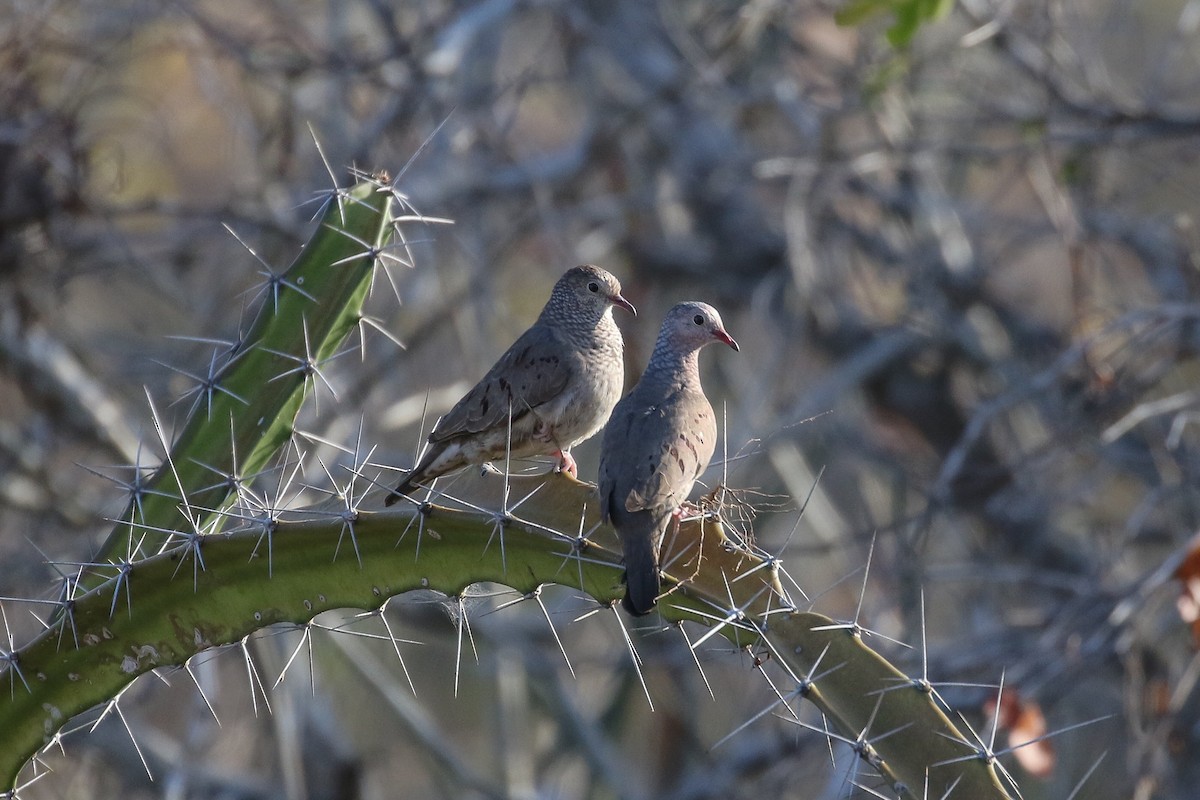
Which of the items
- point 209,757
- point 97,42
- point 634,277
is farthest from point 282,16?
point 209,757

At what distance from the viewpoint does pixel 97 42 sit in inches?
285

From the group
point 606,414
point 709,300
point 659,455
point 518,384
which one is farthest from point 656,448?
point 709,300

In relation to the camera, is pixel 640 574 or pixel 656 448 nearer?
pixel 640 574

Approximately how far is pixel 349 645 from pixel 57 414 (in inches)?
70.9

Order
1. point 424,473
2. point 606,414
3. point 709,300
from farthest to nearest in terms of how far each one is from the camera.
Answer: point 709,300 → point 606,414 → point 424,473

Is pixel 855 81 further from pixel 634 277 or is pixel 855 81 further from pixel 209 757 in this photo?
pixel 209 757

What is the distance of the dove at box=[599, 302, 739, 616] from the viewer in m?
2.62

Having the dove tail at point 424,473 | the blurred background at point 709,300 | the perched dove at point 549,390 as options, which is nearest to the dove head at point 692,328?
the perched dove at point 549,390

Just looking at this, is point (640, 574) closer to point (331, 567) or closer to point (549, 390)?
point (331, 567)

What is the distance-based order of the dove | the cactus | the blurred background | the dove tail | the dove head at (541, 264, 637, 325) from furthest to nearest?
the blurred background
the dove head at (541, 264, 637, 325)
the dove tail
the dove
the cactus

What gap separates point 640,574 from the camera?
257cm

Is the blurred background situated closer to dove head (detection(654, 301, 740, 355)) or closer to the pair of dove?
the pair of dove

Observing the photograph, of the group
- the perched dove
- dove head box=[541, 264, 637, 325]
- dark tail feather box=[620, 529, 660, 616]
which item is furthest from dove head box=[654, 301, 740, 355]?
dark tail feather box=[620, 529, 660, 616]

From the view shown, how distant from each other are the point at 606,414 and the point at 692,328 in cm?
64
